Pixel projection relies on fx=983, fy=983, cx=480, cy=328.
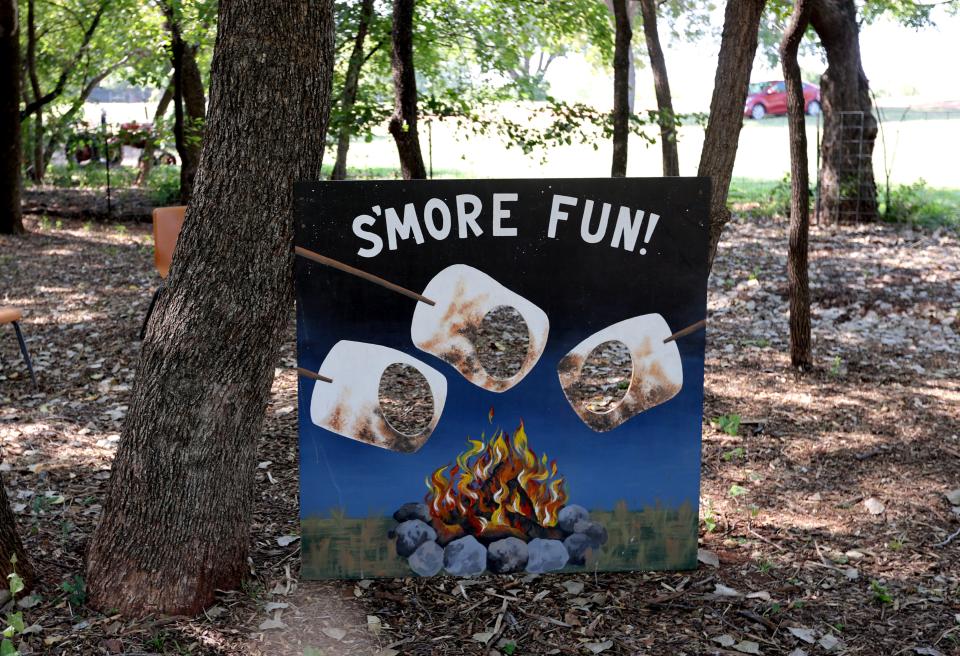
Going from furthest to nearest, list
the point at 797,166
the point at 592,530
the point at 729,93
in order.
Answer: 1. the point at 797,166
2. the point at 729,93
3. the point at 592,530

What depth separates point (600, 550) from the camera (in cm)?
395

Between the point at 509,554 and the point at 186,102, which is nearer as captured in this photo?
the point at 509,554

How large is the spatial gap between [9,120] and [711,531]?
38.5 ft

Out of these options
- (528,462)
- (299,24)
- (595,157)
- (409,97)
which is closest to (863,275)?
(409,97)

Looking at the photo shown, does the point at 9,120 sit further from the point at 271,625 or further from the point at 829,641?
the point at 829,641

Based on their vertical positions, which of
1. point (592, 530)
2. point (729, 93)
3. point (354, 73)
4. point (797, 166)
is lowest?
point (592, 530)

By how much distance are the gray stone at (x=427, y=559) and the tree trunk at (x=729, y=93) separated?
2.21m

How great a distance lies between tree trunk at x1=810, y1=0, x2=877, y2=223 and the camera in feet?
43.4

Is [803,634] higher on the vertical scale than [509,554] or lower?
lower

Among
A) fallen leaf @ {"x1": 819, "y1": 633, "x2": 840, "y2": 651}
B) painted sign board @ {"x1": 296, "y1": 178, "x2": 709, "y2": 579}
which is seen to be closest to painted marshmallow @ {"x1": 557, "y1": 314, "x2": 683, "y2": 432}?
painted sign board @ {"x1": 296, "y1": 178, "x2": 709, "y2": 579}

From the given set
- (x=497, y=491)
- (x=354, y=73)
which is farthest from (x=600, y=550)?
(x=354, y=73)

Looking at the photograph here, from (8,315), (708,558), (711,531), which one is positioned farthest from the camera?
(8,315)

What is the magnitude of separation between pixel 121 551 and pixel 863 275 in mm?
8577

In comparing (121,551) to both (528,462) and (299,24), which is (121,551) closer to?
(528,462)
